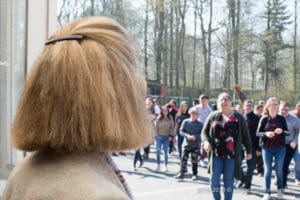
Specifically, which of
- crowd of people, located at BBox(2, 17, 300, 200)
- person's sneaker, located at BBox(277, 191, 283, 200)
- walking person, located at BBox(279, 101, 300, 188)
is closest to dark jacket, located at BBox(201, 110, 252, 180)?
person's sneaker, located at BBox(277, 191, 283, 200)

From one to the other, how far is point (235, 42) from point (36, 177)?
105 feet

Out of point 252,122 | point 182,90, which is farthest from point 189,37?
point 252,122

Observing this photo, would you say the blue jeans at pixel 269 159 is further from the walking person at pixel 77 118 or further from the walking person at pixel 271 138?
the walking person at pixel 77 118

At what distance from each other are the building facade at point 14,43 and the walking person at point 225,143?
3793 millimetres

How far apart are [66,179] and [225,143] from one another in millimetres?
5203

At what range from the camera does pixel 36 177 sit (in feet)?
3.18

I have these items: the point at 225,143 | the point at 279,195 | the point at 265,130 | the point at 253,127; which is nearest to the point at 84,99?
the point at 225,143

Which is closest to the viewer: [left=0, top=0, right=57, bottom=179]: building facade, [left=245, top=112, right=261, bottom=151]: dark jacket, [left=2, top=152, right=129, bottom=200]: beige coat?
[left=2, top=152, right=129, bottom=200]: beige coat

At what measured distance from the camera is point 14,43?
267 cm

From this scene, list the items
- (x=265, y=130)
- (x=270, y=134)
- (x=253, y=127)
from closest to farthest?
(x=270, y=134)
(x=265, y=130)
(x=253, y=127)

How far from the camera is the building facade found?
263 cm

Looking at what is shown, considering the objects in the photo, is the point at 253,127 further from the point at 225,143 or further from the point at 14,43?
the point at 14,43

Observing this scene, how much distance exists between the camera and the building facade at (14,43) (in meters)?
2.63

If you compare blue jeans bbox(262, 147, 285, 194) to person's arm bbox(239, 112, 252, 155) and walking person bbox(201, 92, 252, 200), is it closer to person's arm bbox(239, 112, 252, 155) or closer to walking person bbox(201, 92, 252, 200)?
person's arm bbox(239, 112, 252, 155)
